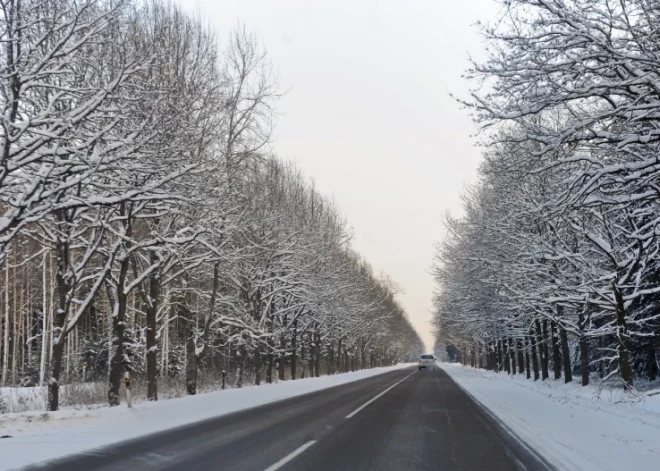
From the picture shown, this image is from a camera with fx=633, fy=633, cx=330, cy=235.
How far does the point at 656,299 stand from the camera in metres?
21.3

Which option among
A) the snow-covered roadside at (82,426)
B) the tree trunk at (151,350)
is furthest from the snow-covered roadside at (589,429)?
the tree trunk at (151,350)

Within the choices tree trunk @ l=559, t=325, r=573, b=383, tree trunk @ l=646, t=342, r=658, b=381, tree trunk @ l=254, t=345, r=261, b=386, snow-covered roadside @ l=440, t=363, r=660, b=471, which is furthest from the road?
tree trunk @ l=254, t=345, r=261, b=386

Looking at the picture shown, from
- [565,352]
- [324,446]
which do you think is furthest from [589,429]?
[565,352]

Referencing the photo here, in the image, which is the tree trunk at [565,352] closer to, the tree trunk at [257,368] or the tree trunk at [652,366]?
the tree trunk at [652,366]

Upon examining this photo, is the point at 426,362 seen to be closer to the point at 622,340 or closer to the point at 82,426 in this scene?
the point at 622,340

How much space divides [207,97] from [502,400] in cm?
1507

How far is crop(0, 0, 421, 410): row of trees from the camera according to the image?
1296cm

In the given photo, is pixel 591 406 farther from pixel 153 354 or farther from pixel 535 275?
pixel 153 354

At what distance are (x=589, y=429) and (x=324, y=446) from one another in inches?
231

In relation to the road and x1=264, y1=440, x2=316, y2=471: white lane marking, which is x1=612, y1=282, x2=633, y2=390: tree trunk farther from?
x1=264, y1=440, x2=316, y2=471: white lane marking

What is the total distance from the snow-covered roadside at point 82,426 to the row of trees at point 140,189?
1.73 meters

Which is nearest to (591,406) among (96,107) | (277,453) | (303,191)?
(277,453)

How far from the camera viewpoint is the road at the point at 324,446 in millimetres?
9344

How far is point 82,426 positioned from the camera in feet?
45.7
